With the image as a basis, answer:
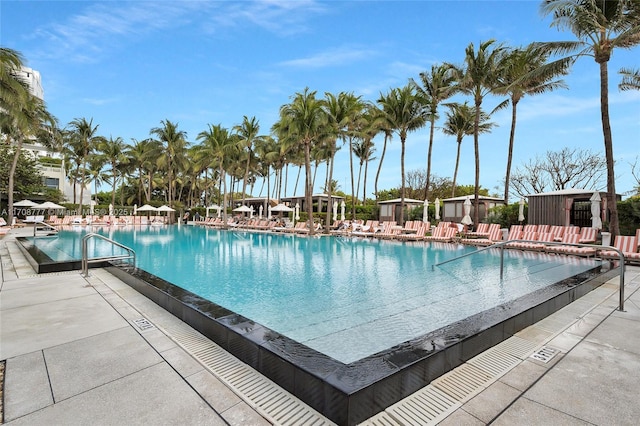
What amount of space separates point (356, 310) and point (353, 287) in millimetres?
1547

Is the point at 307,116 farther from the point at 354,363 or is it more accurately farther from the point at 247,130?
the point at 354,363

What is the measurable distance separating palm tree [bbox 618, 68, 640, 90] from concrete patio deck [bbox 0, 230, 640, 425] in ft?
45.1

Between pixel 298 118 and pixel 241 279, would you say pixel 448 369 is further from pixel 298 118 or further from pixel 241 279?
pixel 298 118

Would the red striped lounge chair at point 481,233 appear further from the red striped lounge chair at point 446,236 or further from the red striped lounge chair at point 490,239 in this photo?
the red striped lounge chair at point 446,236

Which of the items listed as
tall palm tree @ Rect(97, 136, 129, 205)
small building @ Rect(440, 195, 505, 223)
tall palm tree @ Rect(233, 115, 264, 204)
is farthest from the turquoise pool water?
→ tall palm tree @ Rect(97, 136, 129, 205)

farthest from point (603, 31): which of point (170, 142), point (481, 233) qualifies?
point (170, 142)

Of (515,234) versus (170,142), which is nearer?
(515,234)

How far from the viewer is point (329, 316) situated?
4918 millimetres

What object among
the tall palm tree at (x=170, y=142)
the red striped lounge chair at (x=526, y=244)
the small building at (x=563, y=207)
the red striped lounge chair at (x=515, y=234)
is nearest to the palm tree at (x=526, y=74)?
the small building at (x=563, y=207)

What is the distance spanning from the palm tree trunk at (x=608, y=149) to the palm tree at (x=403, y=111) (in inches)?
444

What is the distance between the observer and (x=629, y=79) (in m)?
13.6

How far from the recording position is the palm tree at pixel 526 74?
12375mm

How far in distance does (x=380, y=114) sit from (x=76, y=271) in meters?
20.3

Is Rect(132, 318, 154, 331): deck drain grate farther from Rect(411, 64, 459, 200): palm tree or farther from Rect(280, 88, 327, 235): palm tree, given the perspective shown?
Rect(411, 64, 459, 200): palm tree
